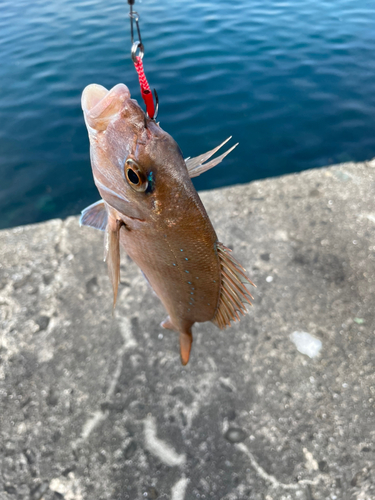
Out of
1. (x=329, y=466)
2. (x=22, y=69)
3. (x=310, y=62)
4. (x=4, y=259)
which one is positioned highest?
(x=22, y=69)

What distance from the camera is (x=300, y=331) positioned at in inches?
107

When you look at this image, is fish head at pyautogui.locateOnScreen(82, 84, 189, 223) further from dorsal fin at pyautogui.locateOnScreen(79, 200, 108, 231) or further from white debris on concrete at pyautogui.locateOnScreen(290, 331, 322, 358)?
white debris on concrete at pyautogui.locateOnScreen(290, 331, 322, 358)

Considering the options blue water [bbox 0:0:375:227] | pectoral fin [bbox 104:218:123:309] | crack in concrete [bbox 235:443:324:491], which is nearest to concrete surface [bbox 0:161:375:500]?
crack in concrete [bbox 235:443:324:491]

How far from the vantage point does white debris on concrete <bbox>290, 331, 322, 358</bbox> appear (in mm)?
2600

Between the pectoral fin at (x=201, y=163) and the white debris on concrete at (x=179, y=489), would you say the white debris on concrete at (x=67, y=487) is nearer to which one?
the white debris on concrete at (x=179, y=489)

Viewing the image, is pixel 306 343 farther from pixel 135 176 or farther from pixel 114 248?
pixel 135 176

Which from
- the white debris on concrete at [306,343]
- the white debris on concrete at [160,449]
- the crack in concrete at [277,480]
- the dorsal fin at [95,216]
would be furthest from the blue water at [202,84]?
the crack in concrete at [277,480]

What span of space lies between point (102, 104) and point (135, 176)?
31 cm

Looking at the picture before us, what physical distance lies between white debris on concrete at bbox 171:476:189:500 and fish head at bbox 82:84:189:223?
1.71m

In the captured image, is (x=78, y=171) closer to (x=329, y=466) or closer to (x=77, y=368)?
(x=77, y=368)

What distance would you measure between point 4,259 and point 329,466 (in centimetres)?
321

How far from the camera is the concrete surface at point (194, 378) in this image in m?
2.08

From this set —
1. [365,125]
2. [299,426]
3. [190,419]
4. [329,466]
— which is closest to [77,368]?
[190,419]

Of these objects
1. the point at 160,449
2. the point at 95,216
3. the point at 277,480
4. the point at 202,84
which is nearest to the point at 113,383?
the point at 160,449
